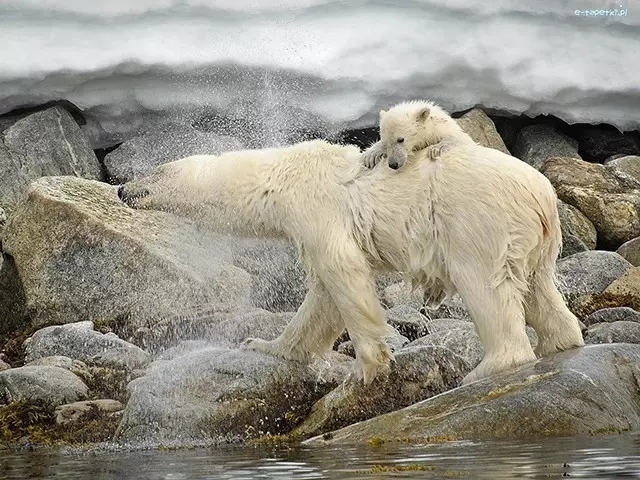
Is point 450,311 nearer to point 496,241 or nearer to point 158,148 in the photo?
point 496,241

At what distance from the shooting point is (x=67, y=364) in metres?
9.41

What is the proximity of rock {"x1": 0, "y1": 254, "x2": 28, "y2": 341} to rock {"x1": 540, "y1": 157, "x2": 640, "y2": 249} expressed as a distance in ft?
20.8

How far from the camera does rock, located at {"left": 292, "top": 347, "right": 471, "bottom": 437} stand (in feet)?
26.5

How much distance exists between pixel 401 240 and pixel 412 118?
880 mm

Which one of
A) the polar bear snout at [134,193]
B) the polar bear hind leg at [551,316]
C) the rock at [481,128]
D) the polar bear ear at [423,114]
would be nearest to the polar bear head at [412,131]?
the polar bear ear at [423,114]

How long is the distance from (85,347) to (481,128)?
712cm

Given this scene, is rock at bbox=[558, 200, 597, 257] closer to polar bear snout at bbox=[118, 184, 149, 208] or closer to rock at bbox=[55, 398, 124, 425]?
polar bear snout at bbox=[118, 184, 149, 208]

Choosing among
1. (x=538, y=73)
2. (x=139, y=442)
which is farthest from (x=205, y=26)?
(x=139, y=442)

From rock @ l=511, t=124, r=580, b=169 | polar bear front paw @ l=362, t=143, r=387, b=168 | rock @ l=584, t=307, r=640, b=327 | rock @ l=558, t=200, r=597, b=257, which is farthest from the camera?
rock @ l=511, t=124, r=580, b=169

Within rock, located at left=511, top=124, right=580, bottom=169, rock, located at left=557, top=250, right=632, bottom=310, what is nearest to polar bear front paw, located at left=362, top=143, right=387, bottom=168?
rock, located at left=557, top=250, right=632, bottom=310

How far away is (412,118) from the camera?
838cm

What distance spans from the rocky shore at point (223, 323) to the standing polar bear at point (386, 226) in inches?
11.8

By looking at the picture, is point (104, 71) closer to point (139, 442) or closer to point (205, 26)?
point (205, 26)

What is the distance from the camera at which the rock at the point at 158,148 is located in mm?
14422
